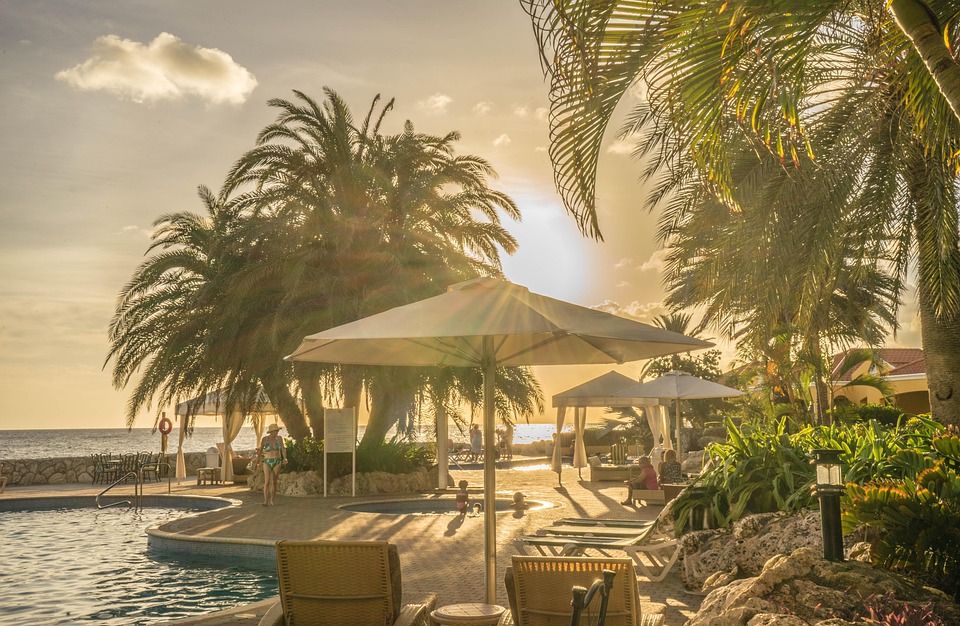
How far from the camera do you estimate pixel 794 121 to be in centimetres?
444

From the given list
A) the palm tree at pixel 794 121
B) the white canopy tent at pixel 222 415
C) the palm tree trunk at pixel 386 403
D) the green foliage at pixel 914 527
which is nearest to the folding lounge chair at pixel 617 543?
the green foliage at pixel 914 527

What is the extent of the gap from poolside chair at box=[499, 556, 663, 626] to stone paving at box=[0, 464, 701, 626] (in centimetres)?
33

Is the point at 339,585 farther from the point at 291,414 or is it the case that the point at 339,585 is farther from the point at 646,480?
the point at 291,414

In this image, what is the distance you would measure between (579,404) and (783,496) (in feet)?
44.6

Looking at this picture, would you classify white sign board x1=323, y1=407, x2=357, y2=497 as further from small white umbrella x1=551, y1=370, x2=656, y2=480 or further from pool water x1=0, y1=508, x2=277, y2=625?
small white umbrella x1=551, y1=370, x2=656, y2=480

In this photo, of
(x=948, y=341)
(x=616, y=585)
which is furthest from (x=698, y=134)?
(x=948, y=341)

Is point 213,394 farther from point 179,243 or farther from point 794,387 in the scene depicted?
point 794,387

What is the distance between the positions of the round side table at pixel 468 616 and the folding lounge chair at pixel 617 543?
3.01m

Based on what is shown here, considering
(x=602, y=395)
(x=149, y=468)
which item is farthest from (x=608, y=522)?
(x=149, y=468)

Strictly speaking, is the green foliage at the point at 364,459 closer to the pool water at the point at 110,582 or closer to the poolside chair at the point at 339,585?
the pool water at the point at 110,582

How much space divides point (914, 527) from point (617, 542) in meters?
3.71

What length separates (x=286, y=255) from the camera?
19.8 metres

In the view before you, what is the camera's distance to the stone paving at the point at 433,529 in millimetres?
7461

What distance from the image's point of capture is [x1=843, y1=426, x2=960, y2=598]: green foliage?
4102 mm
